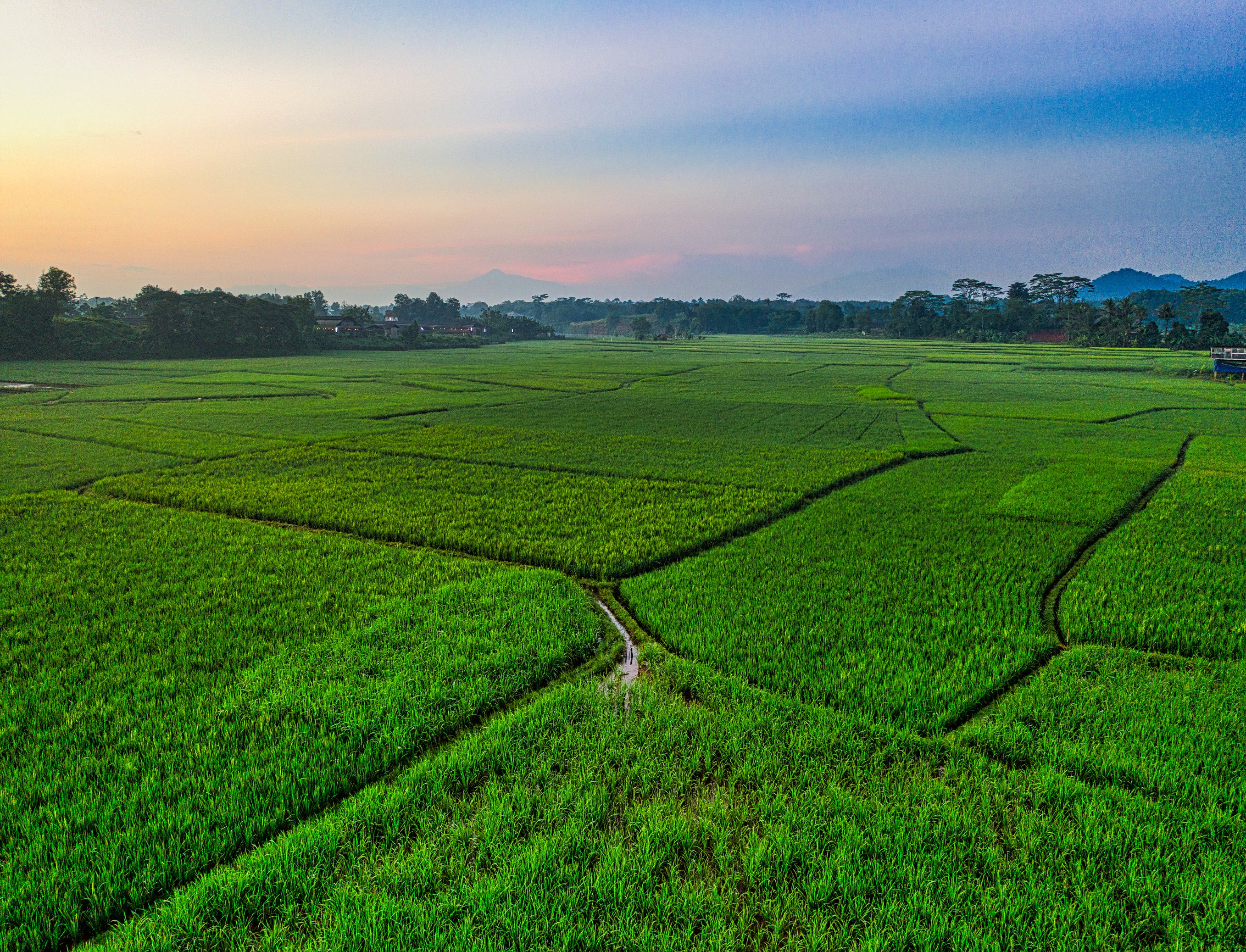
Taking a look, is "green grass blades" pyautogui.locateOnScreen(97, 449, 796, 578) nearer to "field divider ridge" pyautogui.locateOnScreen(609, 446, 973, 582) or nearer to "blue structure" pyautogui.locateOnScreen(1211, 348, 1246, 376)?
"field divider ridge" pyautogui.locateOnScreen(609, 446, 973, 582)

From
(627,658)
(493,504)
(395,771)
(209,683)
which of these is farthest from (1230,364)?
(209,683)

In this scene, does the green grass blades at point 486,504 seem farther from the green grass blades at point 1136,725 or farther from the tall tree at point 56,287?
the tall tree at point 56,287

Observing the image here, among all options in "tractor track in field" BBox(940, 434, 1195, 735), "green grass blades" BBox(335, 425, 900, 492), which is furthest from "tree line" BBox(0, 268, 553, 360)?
"tractor track in field" BBox(940, 434, 1195, 735)

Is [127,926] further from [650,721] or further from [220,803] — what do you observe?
[650,721]

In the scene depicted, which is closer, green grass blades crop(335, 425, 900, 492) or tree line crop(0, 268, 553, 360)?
green grass blades crop(335, 425, 900, 492)

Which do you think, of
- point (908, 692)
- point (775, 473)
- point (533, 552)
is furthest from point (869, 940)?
point (775, 473)

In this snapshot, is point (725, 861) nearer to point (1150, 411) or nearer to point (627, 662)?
point (627, 662)
